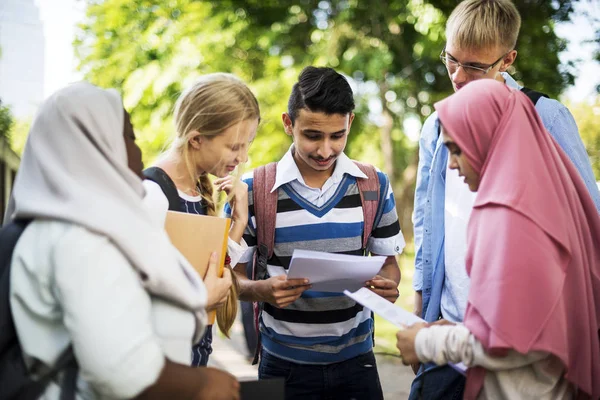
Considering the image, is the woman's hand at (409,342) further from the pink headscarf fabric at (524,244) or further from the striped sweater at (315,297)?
the striped sweater at (315,297)

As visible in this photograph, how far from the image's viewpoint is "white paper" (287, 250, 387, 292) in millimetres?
2385

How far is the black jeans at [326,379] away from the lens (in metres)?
2.81

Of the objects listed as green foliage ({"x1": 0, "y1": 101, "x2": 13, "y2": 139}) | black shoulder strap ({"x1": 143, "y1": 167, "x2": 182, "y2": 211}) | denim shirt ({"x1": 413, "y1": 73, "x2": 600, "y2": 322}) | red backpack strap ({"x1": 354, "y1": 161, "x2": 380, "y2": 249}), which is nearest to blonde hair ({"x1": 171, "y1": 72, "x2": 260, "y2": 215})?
black shoulder strap ({"x1": 143, "y1": 167, "x2": 182, "y2": 211})

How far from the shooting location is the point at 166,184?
94.3 inches

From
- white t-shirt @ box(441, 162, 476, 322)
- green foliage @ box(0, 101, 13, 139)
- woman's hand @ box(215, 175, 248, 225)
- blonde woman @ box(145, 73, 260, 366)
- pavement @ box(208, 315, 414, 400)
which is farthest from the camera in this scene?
pavement @ box(208, 315, 414, 400)

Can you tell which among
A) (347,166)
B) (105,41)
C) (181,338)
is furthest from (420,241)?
(105,41)

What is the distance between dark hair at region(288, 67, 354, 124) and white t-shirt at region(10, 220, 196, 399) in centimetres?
138

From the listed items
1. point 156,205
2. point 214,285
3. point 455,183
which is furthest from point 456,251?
point 156,205

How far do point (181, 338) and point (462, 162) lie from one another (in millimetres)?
1062

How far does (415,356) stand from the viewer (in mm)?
2115

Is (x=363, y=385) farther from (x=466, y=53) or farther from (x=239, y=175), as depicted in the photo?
(x=466, y=53)

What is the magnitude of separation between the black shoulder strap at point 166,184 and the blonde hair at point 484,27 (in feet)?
4.73

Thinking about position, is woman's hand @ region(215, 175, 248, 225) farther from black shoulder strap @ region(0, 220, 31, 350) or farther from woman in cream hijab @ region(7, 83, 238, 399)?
black shoulder strap @ region(0, 220, 31, 350)

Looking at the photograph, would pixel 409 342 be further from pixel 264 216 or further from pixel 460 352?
pixel 264 216
